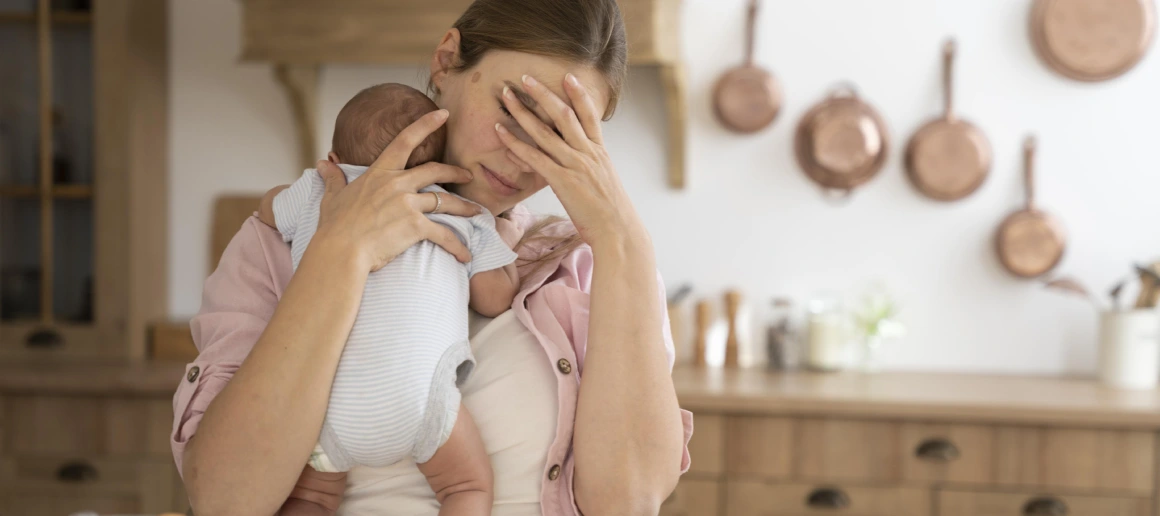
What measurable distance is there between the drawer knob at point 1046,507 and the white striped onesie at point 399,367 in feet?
6.28

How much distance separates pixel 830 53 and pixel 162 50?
219cm

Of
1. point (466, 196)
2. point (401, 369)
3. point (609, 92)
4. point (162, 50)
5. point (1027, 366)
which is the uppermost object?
point (162, 50)

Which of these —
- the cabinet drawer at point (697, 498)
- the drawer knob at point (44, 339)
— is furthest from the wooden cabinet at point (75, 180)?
the cabinet drawer at point (697, 498)

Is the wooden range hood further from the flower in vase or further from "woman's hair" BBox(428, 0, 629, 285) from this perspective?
"woman's hair" BBox(428, 0, 629, 285)

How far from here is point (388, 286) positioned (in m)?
0.99

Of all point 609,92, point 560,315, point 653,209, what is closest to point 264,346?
point 560,315

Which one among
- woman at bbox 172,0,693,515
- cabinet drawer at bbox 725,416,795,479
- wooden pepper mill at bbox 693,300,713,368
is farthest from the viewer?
wooden pepper mill at bbox 693,300,713,368

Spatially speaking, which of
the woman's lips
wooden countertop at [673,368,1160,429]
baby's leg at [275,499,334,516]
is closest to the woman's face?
the woman's lips

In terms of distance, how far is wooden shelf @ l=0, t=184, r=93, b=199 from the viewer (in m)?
2.91

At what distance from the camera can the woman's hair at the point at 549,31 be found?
1064 mm

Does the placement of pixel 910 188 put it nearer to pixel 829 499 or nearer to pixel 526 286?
pixel 829 499

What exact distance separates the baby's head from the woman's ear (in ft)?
0.11

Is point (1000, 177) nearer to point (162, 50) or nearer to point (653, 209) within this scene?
point (653, 209)

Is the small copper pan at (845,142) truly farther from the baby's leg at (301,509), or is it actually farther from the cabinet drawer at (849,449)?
the baby's leg at (301,509)
